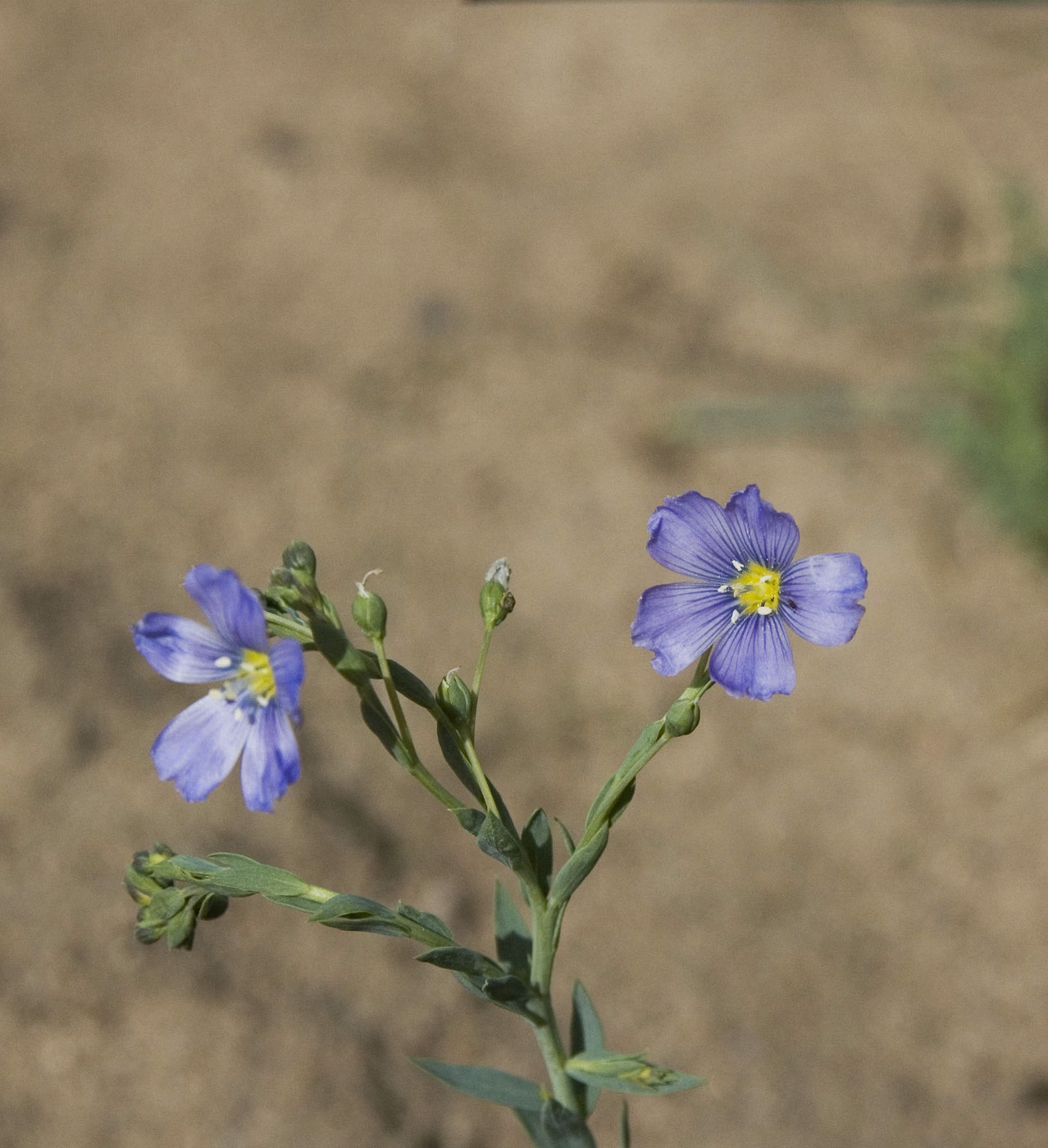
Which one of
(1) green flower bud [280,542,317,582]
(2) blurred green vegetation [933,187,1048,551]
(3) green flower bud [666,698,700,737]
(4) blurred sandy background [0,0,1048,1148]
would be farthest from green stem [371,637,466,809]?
(2) blurred green vegetation [933,187,1048,551]

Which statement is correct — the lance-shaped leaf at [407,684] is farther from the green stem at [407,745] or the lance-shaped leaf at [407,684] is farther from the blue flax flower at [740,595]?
the blue flax flower at [740,595]

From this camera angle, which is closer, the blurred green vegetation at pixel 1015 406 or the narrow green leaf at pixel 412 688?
the narrow green leaf at pixel 412 688

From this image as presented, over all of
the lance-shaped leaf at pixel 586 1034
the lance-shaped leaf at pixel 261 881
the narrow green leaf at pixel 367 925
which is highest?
the lance-shaped leaf at pixel 261 881

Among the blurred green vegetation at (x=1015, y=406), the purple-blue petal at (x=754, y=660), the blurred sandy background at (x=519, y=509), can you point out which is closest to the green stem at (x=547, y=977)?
the purple-blue petal at (x=754, y=660)

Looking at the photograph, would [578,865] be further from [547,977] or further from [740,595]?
[740,595]

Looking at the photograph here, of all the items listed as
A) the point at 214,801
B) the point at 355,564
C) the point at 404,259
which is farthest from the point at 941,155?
the point at 214,801

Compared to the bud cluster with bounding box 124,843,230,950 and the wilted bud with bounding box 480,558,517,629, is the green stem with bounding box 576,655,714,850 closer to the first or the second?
the wilted bud with bounding box 480,558,517,629

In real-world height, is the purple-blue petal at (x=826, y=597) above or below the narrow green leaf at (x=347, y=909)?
above
